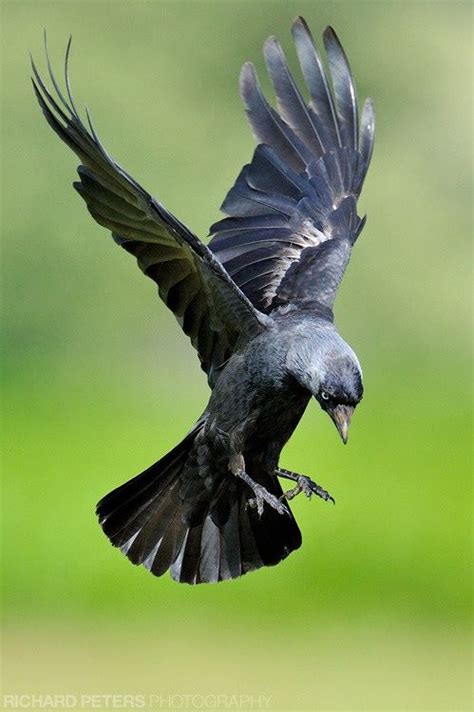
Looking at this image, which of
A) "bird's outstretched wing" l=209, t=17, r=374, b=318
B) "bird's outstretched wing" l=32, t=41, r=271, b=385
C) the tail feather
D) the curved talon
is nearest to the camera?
"bird's outstretched wing" l=32, t=41, r=271, b=385

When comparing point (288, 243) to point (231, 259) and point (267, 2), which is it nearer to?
point (231, 259)

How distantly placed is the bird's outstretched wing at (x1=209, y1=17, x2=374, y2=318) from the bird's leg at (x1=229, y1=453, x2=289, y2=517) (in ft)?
3.53

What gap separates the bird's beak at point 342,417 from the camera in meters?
6.84

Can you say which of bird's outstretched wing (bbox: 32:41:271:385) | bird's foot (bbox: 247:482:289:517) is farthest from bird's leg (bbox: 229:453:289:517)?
bird's outstretched wing (bbox: 32:41:271:385)

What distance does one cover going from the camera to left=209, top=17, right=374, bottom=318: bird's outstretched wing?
27.4ft

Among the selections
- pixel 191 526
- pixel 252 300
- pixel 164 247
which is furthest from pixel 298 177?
pixel 191 526

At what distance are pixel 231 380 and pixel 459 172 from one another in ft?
48.5

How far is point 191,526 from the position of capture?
26.8ft

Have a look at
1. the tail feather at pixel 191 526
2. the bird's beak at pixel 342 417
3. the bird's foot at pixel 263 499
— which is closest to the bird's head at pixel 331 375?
the bird's beak at pixel 342 417

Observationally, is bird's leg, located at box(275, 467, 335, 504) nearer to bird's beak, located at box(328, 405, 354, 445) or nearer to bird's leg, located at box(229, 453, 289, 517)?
bird's leg, located at box(229, 453, 289, 517)

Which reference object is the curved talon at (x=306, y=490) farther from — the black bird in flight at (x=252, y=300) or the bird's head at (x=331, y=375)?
the bird's head at (x=331, y=375)

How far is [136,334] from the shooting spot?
1888cm

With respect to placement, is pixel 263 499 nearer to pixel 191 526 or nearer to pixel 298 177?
pixel 191 526

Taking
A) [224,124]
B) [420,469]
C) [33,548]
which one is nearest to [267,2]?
[224,124]
